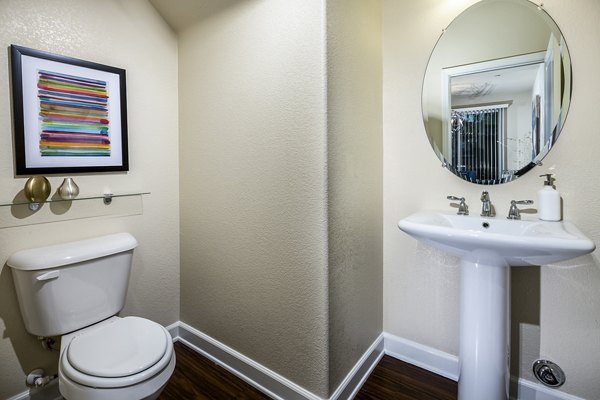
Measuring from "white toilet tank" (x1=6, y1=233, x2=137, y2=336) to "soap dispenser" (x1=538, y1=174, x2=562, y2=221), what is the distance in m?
1.93

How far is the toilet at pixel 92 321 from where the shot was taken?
1166 millimetres

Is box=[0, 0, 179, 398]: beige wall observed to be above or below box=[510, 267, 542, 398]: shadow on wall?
above

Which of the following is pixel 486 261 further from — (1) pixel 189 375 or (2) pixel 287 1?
(1) pixel 189 375

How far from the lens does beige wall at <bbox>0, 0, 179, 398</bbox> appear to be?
1434mm

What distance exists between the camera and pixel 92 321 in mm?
1518

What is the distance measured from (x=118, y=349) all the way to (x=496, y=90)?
6.65ft

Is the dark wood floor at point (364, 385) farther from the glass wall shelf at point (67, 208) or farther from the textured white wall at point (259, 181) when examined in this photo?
the glass wall shelf at point (67, 208)

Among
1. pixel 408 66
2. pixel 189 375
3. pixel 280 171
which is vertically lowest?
pixel 189 375

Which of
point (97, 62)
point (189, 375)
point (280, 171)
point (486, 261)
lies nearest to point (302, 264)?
point (280, 171)

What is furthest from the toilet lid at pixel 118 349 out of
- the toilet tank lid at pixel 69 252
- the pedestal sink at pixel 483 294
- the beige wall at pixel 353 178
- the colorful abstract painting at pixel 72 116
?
the pedestal sink at pixel 483 294

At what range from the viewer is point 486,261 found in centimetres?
130

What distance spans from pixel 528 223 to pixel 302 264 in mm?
976

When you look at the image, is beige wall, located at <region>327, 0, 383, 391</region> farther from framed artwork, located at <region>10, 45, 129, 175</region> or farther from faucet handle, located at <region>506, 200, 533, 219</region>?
framed artwork, located at <region>10, 45, 129, 175</region>

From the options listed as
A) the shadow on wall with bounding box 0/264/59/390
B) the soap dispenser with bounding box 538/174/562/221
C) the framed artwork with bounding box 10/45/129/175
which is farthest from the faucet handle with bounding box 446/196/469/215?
the shadow on wall with bounding box 0/264/59/390
